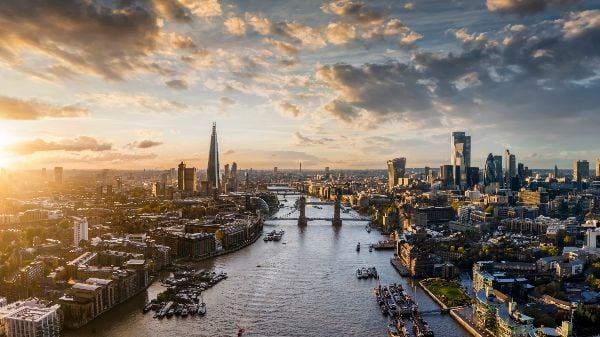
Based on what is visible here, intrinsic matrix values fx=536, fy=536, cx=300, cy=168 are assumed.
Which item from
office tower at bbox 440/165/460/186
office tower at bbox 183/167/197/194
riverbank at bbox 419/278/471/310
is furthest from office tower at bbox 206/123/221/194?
riverbank at bbox 419/278/471/310

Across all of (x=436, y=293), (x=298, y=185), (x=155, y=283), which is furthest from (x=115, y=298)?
(x=298, y=185)

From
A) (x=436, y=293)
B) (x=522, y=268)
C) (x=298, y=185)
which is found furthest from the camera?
(x=298, y=185)

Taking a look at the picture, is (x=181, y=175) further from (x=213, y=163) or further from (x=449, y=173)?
(x=449, y=173)

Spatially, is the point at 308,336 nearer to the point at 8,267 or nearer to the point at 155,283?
the point at 155,283

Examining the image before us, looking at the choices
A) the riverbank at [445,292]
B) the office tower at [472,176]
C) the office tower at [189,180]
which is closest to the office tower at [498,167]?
the office tower at [472,176]

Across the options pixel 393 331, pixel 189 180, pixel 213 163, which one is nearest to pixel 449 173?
pixel 213 163
